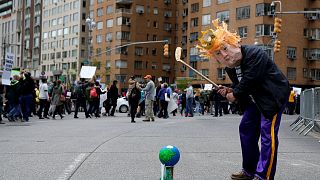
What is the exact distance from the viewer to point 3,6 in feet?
482

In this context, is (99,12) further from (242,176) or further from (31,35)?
(242,176)

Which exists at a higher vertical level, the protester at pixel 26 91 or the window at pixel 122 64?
the window at pixel 122 64

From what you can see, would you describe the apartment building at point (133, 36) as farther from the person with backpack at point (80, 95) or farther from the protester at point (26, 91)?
the protester at point (26, 91)

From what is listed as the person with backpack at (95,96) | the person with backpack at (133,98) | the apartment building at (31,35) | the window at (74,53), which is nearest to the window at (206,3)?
the window at (74,53)

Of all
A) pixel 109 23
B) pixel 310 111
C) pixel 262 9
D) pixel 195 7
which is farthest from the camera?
pixel 109 23

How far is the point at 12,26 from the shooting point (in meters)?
138

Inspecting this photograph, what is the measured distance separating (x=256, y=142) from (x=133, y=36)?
84.9 m

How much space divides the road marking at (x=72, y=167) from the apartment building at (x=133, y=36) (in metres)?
80.1

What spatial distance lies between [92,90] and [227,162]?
16185 millimetres

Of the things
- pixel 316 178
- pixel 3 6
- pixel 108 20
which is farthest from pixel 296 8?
pixel 3 6

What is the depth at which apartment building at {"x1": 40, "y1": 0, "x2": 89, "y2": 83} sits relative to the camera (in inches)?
4318

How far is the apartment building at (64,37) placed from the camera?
360ft

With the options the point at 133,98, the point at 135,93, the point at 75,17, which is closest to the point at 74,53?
the point at 75,17

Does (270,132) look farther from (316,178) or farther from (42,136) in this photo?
(42,136)
